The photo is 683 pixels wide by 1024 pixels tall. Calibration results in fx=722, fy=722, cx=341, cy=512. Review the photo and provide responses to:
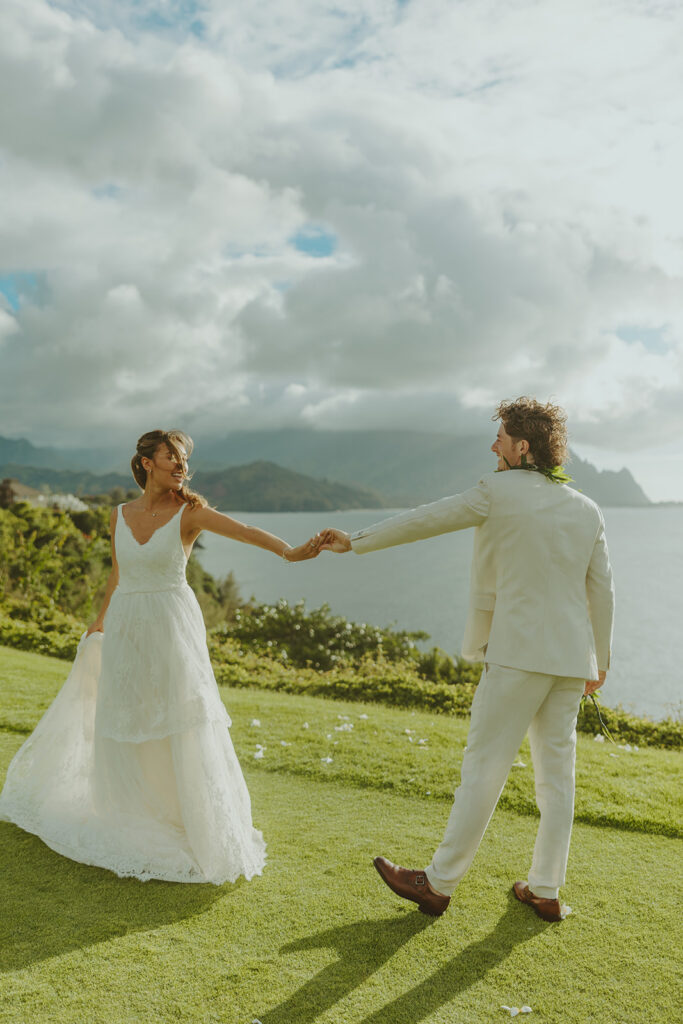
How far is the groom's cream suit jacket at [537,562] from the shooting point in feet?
12.3

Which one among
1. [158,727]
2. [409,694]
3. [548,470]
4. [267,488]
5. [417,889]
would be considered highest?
[267,488]

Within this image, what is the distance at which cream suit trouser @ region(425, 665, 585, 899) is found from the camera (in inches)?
149

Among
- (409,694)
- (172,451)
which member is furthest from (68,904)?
(409,694)

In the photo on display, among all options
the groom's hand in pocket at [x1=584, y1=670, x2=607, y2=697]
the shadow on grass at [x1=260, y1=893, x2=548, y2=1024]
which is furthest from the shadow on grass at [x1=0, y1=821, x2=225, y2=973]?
the groom's hand in pocket at [x1=584, y1=670, x2=607, y2=697]

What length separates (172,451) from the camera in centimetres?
463

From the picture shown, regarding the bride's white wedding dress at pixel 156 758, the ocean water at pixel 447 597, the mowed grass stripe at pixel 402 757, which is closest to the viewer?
the bride's white wedding dress at pixel 156 758

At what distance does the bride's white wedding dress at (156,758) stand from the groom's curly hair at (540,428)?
2.17m

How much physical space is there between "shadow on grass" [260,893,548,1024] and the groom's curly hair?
8.21 ft

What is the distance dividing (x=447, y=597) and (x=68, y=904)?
3461cm

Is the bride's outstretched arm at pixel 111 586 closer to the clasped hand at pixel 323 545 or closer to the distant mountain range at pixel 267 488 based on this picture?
the clasped hand at pixel 323 545

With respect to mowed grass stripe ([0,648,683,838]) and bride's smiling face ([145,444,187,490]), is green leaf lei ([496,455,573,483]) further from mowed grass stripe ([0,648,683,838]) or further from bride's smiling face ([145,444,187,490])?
mowed grass stripe ([0,648,683,838])

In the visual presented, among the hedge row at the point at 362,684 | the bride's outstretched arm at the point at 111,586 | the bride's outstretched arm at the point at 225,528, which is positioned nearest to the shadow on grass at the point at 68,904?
the bride's outstretched arm at the point at 111,586

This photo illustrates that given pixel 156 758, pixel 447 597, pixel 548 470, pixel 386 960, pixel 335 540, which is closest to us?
pixel 386 960

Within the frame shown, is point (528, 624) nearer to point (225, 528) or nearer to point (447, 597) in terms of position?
point (225, 528)
